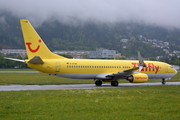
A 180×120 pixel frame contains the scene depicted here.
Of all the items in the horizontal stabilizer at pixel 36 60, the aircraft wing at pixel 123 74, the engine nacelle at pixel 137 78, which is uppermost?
the horizontal stabilizer at pixel 36 60

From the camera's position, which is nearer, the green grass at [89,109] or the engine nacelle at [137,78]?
the green grass at [89,109]

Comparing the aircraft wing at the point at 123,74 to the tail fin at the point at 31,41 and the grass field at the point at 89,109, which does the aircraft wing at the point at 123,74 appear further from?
the grass field at the point at 89,109

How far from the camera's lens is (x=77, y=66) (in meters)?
34.1

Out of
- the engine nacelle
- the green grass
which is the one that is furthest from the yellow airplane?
the green grass

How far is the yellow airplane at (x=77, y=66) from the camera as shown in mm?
31859

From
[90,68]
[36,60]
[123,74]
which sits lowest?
[123,74]

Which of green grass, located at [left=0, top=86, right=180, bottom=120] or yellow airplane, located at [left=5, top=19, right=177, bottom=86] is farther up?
yellow airplane, located at [left=5, top=19, right=177, bottom=86]

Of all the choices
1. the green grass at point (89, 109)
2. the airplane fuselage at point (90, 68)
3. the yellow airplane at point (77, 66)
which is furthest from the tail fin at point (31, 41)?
the green grass at point (89, 109)

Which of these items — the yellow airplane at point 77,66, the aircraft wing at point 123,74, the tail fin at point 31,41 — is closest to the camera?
the tail fin at point 31,41

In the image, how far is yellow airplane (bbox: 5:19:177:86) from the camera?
105 feet

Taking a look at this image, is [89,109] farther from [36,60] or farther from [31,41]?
[31,41]

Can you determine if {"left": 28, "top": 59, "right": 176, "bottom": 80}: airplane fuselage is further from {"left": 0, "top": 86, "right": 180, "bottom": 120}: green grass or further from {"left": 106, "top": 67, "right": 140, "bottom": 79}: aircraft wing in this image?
{"left": 0, "top": 86, "right": 180, "bottom": 120}: green grass

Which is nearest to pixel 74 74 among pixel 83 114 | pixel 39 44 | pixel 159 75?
pixel 39 44

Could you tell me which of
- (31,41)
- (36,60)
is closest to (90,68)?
(36,60)
